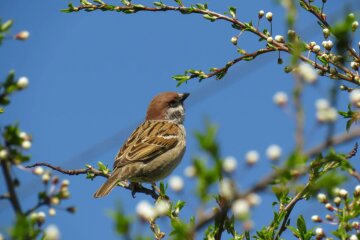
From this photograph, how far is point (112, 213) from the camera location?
170cm

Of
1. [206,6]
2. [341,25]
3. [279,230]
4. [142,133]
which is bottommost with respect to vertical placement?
[279,230]

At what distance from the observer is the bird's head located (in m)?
8.40

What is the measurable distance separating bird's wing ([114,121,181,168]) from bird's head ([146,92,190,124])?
0.16 metres

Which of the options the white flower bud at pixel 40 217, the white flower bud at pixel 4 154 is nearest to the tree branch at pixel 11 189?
the white flower bud at pixel 4 154

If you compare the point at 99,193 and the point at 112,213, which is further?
the point at 99,193

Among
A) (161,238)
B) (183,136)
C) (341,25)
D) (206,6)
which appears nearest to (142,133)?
(183,136)

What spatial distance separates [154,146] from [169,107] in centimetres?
102

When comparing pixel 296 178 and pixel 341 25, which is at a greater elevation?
pixel 341 25

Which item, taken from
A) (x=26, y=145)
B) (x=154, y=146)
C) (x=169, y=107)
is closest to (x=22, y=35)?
(x=26, y=145)

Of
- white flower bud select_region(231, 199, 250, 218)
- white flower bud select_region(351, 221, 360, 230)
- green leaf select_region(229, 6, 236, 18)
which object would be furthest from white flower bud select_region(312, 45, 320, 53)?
white flower bud select_region(231, 199, 250, 218)

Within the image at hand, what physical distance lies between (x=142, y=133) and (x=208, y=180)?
6238mm

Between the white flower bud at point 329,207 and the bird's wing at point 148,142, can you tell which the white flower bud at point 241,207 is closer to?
the white flower bud at point 329,207

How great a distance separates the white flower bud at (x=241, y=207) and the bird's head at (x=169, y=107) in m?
6.72

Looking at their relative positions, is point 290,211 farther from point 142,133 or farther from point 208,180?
point 142,133
